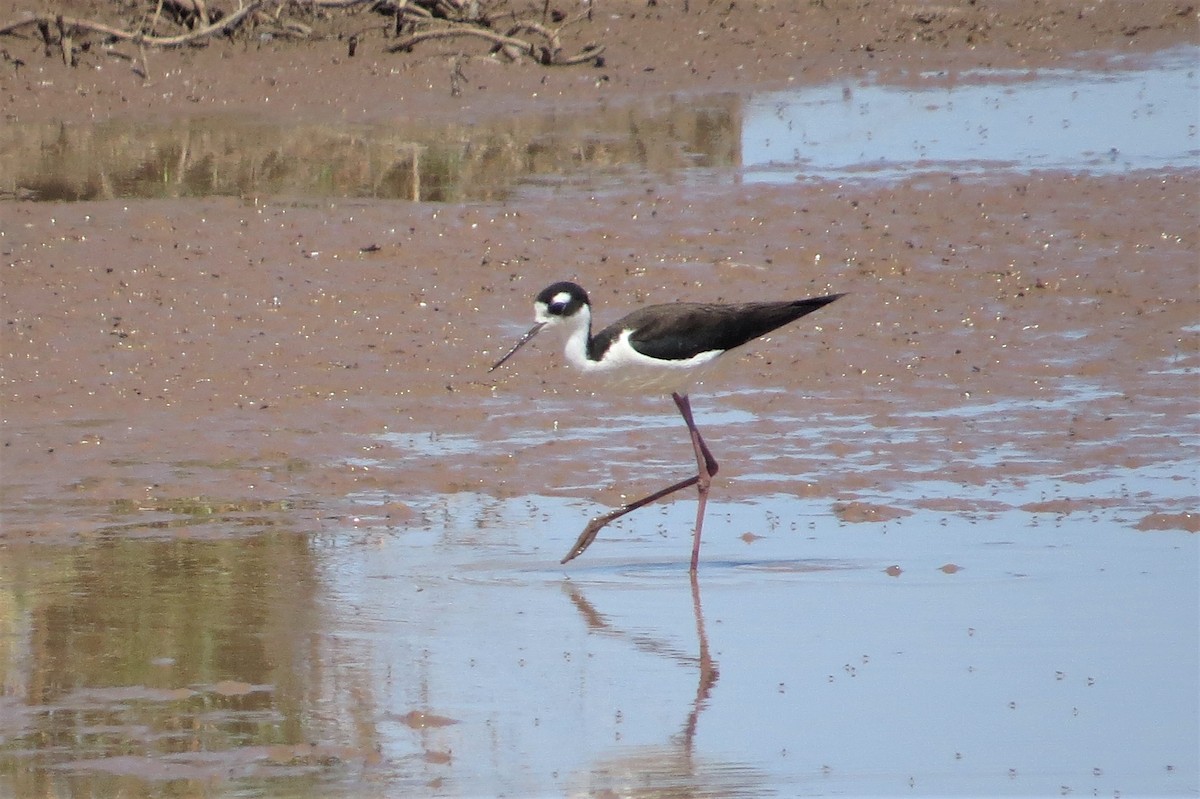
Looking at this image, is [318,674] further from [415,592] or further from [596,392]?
[596,392]

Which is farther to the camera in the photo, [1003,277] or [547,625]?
[1003,277]

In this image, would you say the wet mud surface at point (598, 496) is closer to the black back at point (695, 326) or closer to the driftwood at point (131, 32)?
the black back at point (695, 326)

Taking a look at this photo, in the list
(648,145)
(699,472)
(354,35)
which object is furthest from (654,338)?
(354,35)

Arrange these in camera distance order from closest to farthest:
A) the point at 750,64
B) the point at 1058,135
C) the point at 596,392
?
the point at 596,392 < the point at 1058,135 < the point at 750,64

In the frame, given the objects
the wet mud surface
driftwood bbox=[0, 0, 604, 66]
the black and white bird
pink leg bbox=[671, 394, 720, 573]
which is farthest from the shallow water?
the black and white bird

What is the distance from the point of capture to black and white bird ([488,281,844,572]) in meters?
7.51

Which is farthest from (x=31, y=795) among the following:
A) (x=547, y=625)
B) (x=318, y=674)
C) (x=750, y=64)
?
(x=750, y=64)

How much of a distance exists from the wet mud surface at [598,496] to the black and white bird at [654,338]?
650mm

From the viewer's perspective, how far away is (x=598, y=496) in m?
8.22

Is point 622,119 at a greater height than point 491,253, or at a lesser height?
greater

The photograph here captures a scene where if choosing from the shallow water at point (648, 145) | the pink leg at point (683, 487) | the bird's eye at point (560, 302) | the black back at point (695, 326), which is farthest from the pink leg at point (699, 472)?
the shallow water at point (648, 145)

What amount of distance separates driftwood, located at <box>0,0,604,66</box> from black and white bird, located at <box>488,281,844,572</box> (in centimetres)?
1155

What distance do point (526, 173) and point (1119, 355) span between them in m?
5.72

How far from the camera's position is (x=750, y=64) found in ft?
63.5
